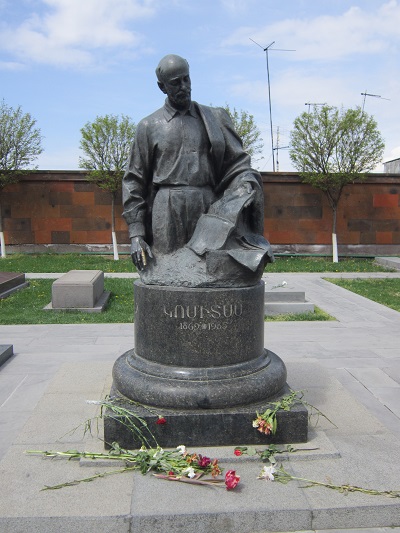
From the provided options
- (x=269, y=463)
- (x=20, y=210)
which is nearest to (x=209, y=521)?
(x=269, y=463)

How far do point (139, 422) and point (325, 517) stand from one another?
119 cm

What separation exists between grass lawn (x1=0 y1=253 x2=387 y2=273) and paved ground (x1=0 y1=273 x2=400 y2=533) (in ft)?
17.2

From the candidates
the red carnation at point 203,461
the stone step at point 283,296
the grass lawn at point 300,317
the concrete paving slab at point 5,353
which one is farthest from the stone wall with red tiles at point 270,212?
the red carnation at point 203,461

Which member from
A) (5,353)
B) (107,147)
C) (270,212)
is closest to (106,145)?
(107,147)

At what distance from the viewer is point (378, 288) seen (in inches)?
414

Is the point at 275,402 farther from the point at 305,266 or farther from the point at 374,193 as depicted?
the point at 374,193

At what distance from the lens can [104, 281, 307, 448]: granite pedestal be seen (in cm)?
303

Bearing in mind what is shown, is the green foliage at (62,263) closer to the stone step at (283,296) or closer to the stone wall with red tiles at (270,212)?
the stone wall with red tiles at (270,212)

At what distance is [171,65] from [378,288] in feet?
27.9

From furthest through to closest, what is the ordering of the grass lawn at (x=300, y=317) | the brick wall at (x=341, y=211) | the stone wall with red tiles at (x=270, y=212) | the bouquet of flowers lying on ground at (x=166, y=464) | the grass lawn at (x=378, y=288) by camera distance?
the brick wall at (x=341, y=211) → the stone wall with red tiles at (x=270, y=212) → the grass lawn at (x=378, y=288) → the grass lawn at (x=300, y=317) → the bouquet of flowers lying on ground at (x=166, y=464)

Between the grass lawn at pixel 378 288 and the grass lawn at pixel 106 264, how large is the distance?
1.98 meters

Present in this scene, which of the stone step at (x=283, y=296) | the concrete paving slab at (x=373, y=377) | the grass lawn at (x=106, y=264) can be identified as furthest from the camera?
the grass lawn at (x=106, y=264)

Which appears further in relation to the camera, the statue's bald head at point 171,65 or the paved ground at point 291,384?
the statue's bald head at point 171,65

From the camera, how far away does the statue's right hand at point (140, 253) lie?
341 centimetres
